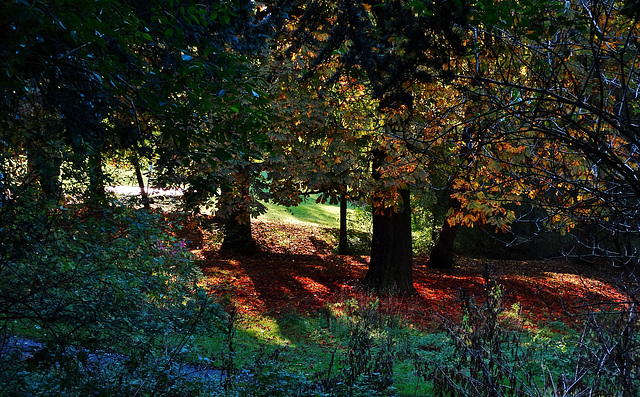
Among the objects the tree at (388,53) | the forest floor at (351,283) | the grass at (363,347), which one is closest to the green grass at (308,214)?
the forest floor at (351,283)

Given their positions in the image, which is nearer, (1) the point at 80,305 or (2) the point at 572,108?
(2) the point at 572,108

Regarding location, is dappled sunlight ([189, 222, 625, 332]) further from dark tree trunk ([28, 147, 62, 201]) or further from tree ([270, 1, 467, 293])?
dark tree trunk ([28, 147, 62, 201])

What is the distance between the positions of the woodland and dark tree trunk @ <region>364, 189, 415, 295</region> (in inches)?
1.9

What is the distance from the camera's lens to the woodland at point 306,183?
10.2 feet

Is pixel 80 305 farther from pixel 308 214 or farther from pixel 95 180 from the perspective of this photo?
pixel 308 214

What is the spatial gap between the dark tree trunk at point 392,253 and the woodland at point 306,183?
0.05 m

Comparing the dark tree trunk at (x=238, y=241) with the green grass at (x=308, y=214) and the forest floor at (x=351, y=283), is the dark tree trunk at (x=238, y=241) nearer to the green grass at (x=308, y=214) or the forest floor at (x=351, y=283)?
the forest floor at (x=351, y=283)

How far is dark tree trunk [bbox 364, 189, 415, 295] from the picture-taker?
37.4 ft

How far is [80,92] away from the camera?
4.05m

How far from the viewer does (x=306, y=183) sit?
36.5 feet

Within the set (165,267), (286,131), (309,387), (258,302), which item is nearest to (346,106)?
(286,131)

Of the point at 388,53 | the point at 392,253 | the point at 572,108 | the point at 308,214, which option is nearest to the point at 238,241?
the point at 392,253

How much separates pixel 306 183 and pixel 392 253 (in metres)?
2.67

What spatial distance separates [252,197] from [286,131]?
2.17m
